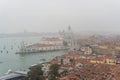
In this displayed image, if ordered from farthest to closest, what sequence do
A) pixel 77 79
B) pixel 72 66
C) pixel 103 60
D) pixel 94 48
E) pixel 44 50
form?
pixel 44 50, pixel 94 48, pixel 103 60, pixel 72 66, pixel 77 79

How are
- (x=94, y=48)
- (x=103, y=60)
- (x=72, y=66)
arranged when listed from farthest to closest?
(x=94, y=48) → (x=103, y=60) → (x=72, y=66)

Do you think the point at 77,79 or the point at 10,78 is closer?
the point at 77,79

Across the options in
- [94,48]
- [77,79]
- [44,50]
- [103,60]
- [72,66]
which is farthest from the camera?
[44,50]

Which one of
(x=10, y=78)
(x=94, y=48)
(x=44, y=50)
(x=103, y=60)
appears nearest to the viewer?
(x=10, y=78)

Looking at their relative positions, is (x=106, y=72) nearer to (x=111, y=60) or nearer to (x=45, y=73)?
(x=45, y=73)

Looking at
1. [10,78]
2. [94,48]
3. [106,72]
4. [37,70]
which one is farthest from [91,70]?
[94,48]

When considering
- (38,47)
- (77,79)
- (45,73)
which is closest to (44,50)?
(38,47)

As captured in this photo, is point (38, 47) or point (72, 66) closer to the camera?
point (72, 66)

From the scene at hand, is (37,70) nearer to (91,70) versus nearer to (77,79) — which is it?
(77,79)
